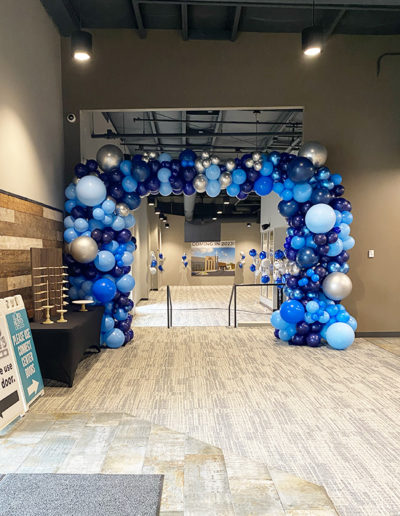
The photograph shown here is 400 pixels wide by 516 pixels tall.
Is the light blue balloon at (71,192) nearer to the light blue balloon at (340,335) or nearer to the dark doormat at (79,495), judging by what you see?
the dark doormat at (79,495)

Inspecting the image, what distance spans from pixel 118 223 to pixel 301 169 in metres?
2.56

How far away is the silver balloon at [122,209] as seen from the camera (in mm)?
5395

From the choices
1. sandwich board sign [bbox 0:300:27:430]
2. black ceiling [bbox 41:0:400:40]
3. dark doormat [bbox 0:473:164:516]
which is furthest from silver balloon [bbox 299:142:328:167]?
dark doormat [bbox 0:473:164:516]

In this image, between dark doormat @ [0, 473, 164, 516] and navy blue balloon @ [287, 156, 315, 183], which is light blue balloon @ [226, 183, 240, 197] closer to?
navy blue balloon @ [287, 156, 315, 183]

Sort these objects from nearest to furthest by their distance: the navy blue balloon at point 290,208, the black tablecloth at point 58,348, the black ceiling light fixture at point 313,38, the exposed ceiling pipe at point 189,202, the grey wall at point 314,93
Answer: the black tablecloth at point 58,348 < the black ceiling light fixture at point 313,38 < the navy blue balloon at point 290,208 < the grey wall at point 314,93 < the exposed ceiling pipe at point 189,202

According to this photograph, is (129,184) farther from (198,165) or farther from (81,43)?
(81,43)

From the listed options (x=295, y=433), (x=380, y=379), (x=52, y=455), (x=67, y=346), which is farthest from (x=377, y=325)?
(x=52, y=455)

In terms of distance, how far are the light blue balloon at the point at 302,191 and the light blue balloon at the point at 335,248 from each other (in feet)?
2.35

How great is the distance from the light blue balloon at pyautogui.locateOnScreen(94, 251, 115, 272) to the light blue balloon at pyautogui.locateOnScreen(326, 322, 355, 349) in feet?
10.3

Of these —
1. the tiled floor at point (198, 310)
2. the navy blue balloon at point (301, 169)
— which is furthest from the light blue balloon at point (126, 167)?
the tiled floor at point (198, 310)

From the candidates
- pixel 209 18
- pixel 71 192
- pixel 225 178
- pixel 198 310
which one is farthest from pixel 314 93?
pixel 198 310

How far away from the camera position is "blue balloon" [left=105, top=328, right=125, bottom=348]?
5.45 m

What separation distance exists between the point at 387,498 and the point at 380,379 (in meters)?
2.22

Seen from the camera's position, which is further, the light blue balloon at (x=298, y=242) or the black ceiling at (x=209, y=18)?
the light blue balloon at (x=298, y=242)
